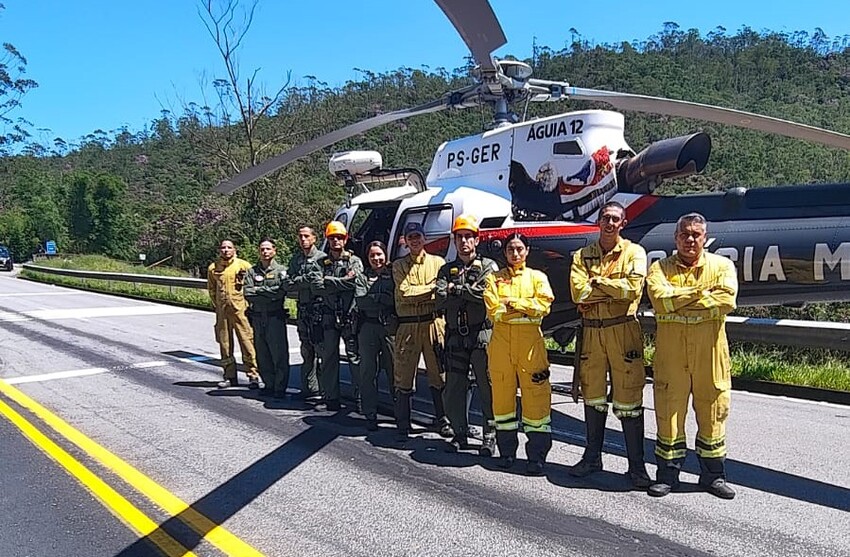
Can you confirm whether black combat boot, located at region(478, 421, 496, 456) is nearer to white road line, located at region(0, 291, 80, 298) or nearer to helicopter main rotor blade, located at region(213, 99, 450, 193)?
helicopter main rotor blade, located at region(213, 99, 450, 193)

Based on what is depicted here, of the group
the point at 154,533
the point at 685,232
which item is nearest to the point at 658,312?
the point at 685,232

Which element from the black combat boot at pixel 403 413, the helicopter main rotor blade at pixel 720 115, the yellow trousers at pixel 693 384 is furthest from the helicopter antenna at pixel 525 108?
the yellow trousers at pixel 693 384

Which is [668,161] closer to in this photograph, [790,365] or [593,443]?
[593,443]

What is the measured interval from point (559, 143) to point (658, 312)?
322 centimetres

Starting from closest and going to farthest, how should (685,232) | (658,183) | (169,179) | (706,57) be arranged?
(685,232) < (658,183) < (169,179) < (706,57)

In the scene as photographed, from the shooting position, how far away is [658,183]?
23.0 feet

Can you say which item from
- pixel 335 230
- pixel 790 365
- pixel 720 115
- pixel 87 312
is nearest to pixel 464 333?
pixel 335 230

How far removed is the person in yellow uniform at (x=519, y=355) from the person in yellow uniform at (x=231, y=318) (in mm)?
4013

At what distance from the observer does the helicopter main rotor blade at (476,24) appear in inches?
198

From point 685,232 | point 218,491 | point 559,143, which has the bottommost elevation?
point 218,491

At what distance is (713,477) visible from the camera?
4637 millimetres

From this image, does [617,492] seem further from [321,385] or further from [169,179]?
[169,179]

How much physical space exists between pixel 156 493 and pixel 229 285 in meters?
3.99

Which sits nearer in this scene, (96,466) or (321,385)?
(96,466)
